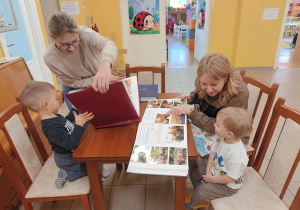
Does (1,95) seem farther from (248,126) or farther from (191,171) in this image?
(248,126)

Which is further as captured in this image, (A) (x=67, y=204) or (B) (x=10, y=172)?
(A) (x=67, y=204)

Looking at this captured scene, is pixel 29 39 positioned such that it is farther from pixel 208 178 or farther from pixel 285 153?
pixel 285 153

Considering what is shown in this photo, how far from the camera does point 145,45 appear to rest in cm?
478

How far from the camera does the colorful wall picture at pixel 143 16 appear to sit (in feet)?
14.5

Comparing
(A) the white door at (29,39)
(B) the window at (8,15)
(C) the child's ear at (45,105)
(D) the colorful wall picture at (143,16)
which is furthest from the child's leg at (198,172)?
(D) the colorful wall picture at (143,16)

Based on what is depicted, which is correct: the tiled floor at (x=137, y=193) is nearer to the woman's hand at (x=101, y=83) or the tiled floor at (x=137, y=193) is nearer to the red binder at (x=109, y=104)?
the red binder at (x=109, y=104)

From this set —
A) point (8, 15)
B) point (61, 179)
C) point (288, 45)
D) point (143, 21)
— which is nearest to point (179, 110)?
point (61, 179)

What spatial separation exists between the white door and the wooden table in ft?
7.67

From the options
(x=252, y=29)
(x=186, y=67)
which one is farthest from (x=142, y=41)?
(x=252, y=29)

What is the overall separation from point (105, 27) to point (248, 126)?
4.14 meters

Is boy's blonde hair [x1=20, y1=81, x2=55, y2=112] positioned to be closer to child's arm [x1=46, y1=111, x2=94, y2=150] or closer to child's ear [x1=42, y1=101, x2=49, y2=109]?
child's ear [x1=42, y1=101, x2=49, y2=109]

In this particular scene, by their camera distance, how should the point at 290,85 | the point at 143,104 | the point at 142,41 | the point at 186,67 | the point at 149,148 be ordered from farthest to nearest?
the point at 186,67
the point at 142,41
the point at 290,85
the point at 143,104
the point at 149,148

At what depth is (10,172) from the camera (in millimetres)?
1067

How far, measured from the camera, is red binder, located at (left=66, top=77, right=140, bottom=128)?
0.99 meters
